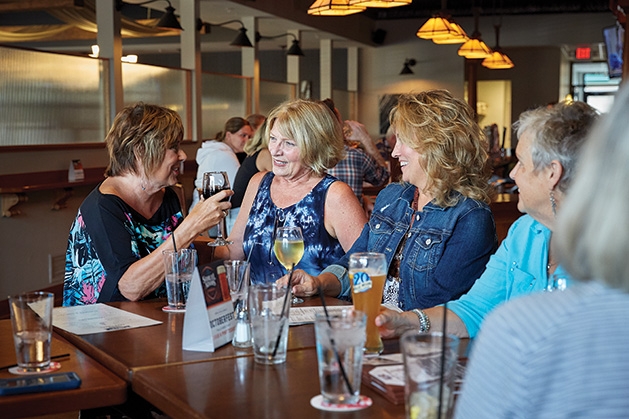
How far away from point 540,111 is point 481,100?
57.3ft

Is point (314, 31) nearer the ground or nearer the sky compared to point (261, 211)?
nearer the sky

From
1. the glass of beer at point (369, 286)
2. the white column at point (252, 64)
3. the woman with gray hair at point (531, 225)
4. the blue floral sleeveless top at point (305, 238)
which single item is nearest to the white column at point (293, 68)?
the white column at point (252, 64)

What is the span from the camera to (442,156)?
8.49 ft

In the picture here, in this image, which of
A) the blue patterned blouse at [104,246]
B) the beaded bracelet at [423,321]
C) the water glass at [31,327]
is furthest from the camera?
the blue patterned blouse at [104,246]

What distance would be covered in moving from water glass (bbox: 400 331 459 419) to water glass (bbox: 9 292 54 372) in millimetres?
876

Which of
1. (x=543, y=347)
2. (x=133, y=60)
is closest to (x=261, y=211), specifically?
(x=543, y=347)

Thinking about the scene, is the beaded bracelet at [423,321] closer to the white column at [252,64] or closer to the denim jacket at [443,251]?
the denim jacket at [443,251]

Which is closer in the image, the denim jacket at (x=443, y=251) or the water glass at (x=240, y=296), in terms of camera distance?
the water glass at (x=240, y=296)

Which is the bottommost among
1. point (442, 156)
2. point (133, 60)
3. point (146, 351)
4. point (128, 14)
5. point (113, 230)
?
point (146, 351)

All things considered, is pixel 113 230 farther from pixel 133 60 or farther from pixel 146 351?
pixel 133 60

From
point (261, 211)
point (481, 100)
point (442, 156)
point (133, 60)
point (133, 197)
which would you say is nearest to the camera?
point (442, 156)

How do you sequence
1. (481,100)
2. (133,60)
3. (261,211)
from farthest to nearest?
(481,100) < (133,60) < (261,211)

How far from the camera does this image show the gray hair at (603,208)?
85 centimetres

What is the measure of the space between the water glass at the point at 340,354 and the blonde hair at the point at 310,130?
1.77 meters
